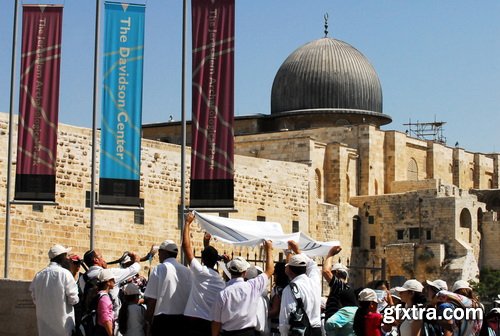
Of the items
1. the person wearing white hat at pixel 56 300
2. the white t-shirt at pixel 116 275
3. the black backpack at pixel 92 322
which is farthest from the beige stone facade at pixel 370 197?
the black backpack at pixel 92 322

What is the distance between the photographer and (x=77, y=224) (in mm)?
26578

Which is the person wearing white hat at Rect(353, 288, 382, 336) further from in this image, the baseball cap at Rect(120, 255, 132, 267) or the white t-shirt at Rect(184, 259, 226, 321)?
the baseball cap at Rect(120, 255, 132, 267)

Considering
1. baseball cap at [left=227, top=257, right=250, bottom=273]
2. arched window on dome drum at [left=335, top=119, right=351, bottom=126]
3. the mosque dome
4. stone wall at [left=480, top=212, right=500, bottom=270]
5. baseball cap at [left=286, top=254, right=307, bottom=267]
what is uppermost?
the mosque dome

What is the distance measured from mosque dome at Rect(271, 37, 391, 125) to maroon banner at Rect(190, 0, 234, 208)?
2916 cm

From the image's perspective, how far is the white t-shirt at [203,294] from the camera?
396 inches

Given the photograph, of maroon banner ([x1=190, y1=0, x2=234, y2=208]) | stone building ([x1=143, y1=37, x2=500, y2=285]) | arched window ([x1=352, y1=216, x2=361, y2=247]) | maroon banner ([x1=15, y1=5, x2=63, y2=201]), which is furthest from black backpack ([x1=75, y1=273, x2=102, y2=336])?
arched window ([x1=352, y1=216, x2=361, y2=247])

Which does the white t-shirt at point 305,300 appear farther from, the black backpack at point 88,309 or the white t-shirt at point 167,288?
the black backpack at point 88,309

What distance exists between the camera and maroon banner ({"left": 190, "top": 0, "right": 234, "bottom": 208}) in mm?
15602

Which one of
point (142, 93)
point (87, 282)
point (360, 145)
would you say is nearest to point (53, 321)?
point (87, 282)

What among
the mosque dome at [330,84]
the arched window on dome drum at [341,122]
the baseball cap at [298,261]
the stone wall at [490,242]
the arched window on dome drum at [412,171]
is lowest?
the stone wall at [490,242]

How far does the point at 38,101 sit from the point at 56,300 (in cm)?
856

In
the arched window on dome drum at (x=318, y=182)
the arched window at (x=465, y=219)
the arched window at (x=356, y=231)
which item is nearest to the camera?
the arched window on dome drum at (x=318, y=182)

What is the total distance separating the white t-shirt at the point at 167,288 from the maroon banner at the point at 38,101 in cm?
800

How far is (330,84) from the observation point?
44.8 metres
